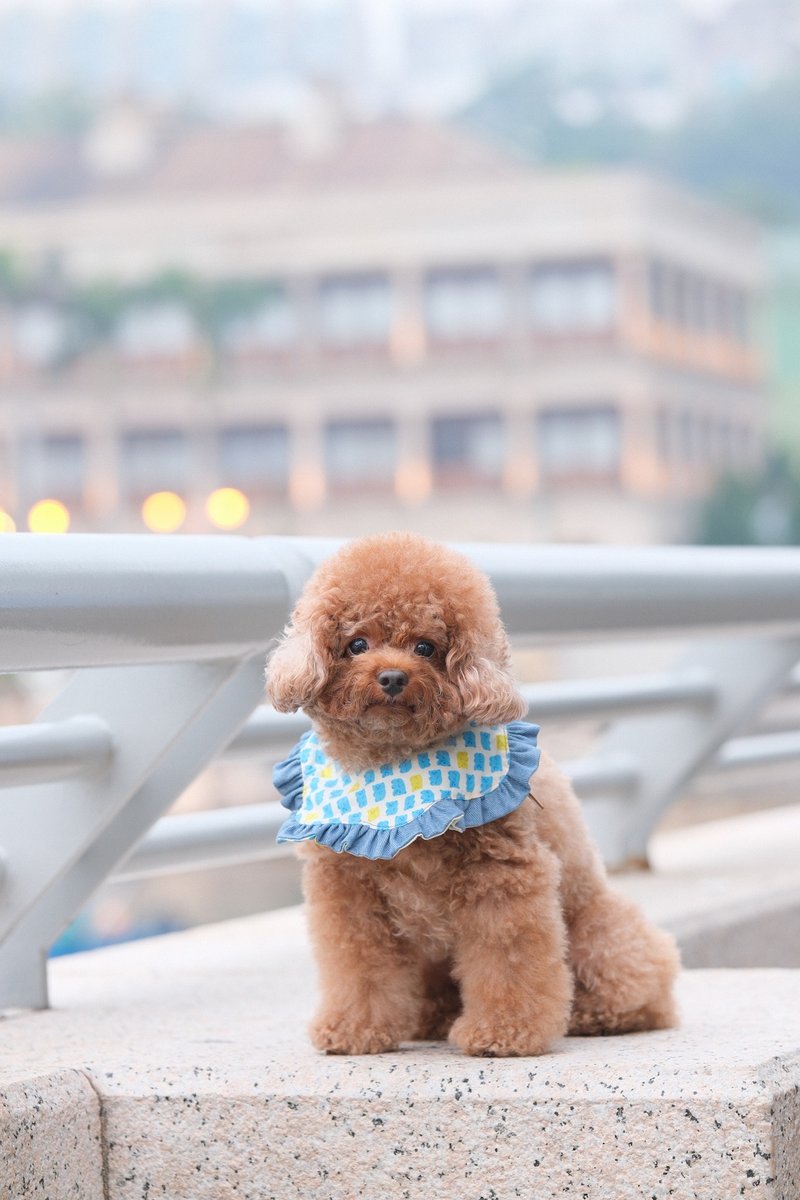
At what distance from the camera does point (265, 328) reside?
3258 inches

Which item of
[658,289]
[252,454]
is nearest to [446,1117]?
[252,454]

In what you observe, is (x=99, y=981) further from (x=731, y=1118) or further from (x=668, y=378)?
(x=668, y=378)

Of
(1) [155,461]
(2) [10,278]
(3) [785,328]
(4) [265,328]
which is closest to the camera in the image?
(1) [155,461]

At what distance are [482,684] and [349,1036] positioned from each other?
516 millimetres

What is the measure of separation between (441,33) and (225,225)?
52470 millimetres

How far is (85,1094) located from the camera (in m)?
2.15

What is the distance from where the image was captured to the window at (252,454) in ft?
267

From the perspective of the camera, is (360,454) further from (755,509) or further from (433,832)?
(433,832)

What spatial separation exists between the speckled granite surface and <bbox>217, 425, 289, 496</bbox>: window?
259 ft

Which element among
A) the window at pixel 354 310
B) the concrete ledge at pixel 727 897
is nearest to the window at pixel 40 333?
the window at pixel 354 310

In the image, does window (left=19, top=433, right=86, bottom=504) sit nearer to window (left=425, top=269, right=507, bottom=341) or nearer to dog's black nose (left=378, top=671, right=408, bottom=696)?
window (left=425, top=269, right=507, bottom=341)

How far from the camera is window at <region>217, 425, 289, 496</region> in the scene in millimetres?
81250

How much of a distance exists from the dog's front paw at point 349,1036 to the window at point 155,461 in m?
78.8

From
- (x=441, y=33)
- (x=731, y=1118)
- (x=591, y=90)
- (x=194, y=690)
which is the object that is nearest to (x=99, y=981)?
(x=194, y=690)
